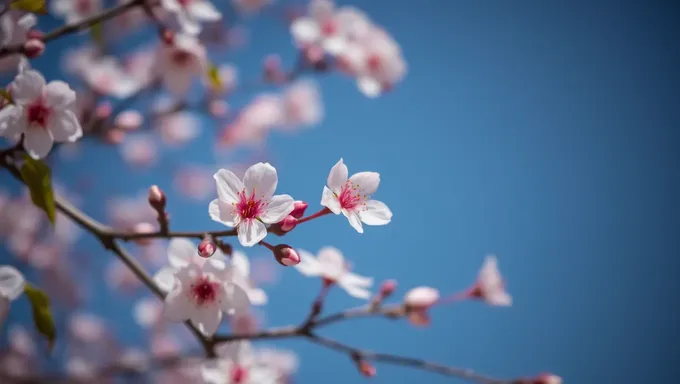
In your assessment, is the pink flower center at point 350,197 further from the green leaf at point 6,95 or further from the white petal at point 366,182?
the green leaf at point 6,95

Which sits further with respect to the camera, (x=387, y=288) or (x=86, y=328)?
(x=86, y=328)

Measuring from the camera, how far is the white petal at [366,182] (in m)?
1.10

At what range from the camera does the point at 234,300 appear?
3.87ft

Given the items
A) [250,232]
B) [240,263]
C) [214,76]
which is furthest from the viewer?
[214,76]

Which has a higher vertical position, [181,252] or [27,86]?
[27,86]

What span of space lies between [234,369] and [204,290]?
411mm

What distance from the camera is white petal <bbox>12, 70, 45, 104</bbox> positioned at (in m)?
1.11

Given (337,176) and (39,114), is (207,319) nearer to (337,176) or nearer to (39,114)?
(337,176)

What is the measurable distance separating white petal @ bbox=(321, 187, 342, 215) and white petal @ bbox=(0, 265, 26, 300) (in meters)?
0.95

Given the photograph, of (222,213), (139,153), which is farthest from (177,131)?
(222,213)

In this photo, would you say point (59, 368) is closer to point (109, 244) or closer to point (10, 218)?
point (10, 218)

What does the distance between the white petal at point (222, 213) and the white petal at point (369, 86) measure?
41.3 inches

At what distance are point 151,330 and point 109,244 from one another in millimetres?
3055

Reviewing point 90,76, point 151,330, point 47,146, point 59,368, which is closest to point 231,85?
point 90,76
